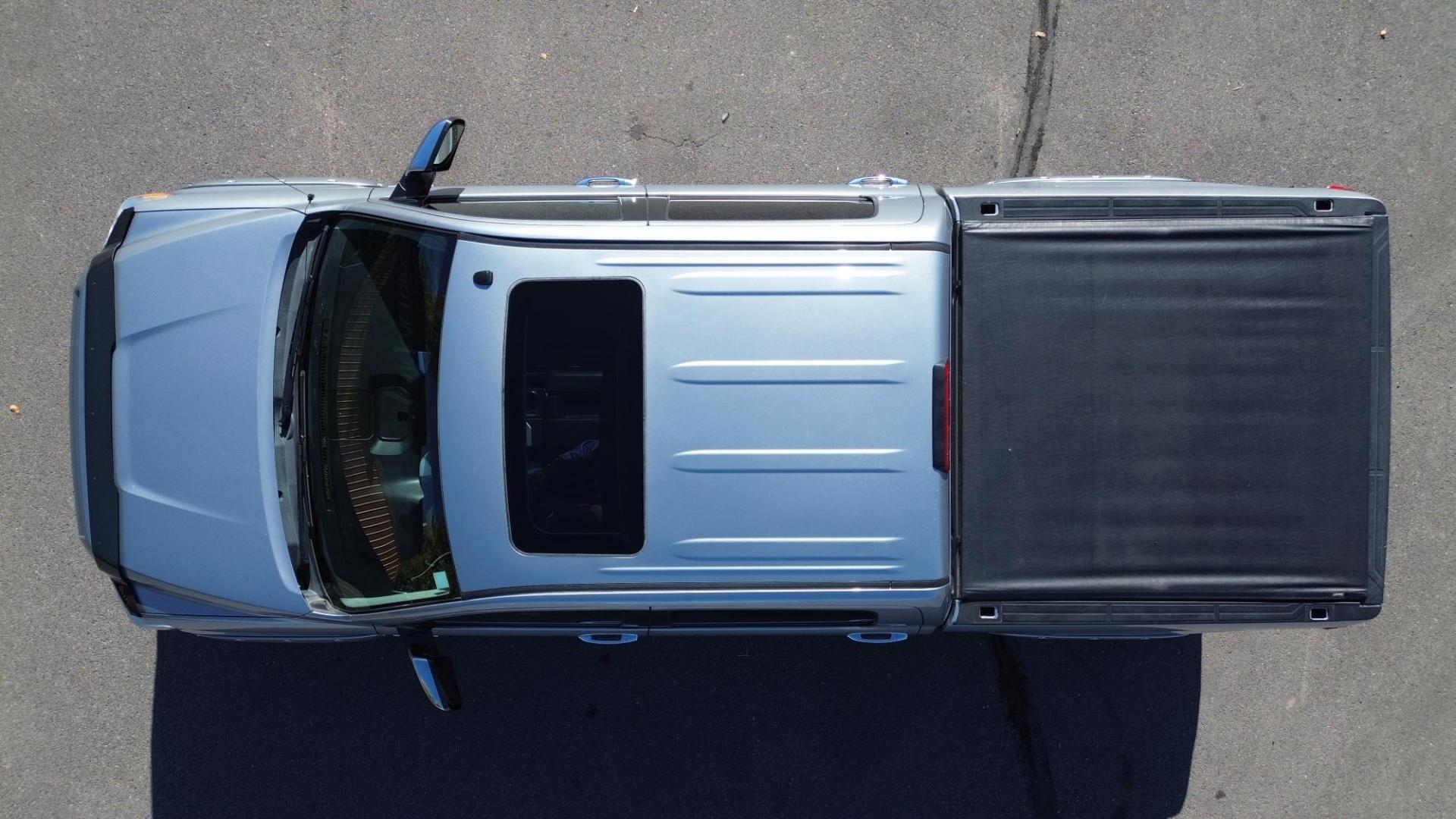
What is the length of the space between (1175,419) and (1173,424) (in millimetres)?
20

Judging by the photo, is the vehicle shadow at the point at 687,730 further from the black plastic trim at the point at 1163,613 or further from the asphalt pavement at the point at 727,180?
the black plastic trim at the point at 1163,613

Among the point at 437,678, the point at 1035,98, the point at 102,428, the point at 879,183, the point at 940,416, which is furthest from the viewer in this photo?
the point at 1035,98

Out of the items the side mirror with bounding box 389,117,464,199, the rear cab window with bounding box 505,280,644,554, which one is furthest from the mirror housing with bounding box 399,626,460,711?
the side mirror with bounding box 389,117,464,199

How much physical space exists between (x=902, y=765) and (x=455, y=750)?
2.27 m

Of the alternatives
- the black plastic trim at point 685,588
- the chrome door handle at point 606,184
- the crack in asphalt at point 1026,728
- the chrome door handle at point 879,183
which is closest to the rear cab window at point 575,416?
the black plastic trim at point 685,588

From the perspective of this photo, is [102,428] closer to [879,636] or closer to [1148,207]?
[879,636]

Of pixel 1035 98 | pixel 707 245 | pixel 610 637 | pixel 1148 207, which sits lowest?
pixel 610 637

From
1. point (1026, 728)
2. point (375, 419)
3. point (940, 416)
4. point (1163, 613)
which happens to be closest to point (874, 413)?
point (940, 416)

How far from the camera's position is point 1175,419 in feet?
9.88

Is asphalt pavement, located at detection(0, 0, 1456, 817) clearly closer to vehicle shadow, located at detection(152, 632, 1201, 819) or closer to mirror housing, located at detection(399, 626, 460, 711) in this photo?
vehicle shadow, located at detection(152, 632, 1201, 819)

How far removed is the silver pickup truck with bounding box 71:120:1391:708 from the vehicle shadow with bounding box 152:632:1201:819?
130 cm

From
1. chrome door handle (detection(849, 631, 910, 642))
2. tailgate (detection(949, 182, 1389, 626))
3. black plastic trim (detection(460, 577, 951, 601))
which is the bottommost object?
chrome door handle (detection(849, 631, 910, 642))

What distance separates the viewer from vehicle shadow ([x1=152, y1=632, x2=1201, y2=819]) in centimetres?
424

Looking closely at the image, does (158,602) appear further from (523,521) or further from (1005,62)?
(1005,62)
